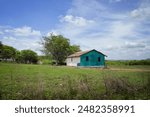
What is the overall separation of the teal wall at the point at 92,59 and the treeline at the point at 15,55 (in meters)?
6.48

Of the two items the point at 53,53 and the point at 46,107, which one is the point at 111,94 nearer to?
the point at 46,107

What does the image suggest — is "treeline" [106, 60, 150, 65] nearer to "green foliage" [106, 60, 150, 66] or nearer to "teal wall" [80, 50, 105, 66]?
"green foliage" [106, 60, 150, 66]

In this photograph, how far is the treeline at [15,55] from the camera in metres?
14.2

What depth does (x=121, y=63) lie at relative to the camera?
2419cm

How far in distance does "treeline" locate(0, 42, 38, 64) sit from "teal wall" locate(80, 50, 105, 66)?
255 inches

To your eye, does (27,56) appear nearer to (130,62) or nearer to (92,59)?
(92,59)

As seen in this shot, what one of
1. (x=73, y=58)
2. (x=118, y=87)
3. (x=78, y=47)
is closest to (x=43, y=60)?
(x=73, y=58)

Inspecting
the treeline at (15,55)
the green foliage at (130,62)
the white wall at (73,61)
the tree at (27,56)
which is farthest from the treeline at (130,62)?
the treeline at (15,55)

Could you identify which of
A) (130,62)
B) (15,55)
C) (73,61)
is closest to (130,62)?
(130,62)

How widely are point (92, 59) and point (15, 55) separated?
10373mm

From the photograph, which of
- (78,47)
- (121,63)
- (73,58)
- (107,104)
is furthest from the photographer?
(78,47)

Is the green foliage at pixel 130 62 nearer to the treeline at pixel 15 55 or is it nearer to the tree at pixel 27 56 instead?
the tree at pixel 27 56

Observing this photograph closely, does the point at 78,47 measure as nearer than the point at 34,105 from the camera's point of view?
No

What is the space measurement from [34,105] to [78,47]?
29547mm
